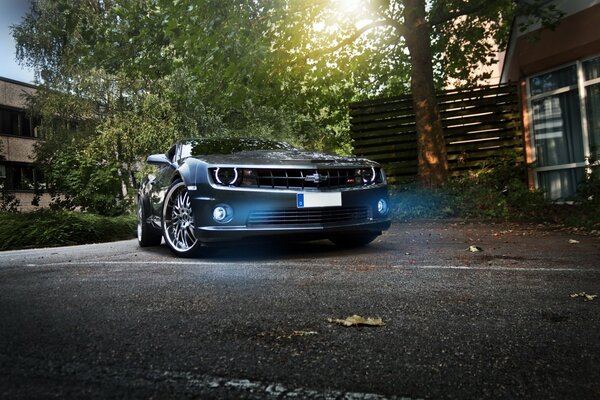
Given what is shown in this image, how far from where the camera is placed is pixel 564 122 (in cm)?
1126

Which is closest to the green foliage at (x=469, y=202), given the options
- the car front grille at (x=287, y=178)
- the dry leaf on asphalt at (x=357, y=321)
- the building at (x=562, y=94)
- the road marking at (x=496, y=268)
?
the building at (x=562, y=94)

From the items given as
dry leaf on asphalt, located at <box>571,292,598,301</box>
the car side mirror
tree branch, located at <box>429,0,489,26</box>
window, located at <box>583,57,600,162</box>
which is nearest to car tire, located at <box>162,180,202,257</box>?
the car side mirror

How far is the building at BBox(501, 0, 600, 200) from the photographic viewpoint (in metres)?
10.3

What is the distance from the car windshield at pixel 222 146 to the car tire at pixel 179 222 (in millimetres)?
519

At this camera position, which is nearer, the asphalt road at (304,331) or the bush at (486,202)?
the asphalt road at (304,331)

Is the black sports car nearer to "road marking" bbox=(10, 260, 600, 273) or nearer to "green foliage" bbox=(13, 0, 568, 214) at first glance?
"road marking" bbox=(10, 260, 600, 273)

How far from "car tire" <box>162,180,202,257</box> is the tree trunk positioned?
6434 millimetres

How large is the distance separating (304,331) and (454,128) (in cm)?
1119

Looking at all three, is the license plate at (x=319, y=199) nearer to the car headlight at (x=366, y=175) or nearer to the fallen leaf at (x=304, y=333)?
the car headlight at (x=366, y=175)

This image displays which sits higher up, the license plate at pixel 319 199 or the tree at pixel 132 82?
the tree at pixel 132 82

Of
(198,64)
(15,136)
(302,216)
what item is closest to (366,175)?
(302,216)

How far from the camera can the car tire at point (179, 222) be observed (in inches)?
213

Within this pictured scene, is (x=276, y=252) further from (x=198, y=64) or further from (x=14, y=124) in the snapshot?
(x=14, y=124)

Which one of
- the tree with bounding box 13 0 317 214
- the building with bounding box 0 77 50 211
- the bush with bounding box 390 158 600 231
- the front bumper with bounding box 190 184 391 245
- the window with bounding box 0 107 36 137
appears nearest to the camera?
the front bumper with bounding box 190 184 391 245
